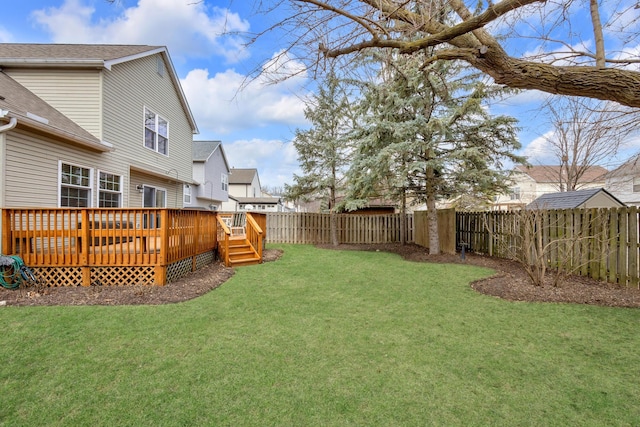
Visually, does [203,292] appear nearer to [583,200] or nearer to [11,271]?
[11,271]

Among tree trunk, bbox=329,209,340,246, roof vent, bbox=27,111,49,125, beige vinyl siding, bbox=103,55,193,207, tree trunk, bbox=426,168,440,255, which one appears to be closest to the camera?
roof vent, bbox=27,111,49,125

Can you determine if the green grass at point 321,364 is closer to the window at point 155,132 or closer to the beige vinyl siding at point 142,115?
the beige vinyl siding at point 142,115

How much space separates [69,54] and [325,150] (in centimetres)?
908

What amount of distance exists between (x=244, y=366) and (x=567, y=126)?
55.1 feet

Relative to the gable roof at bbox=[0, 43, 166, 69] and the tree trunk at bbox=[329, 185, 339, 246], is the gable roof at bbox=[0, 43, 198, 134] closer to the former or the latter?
the gable roof at bbox=[0, 43, 166, 69]

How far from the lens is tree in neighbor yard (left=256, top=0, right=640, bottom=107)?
3.10 meters

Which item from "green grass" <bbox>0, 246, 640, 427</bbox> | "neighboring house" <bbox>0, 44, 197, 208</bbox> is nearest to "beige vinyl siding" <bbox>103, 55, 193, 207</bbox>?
"neighboring house" <bbox>0, 44, 197, 208</bbox>

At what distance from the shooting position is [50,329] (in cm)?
373

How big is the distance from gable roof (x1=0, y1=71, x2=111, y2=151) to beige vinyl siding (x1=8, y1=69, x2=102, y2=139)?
0.17 meters

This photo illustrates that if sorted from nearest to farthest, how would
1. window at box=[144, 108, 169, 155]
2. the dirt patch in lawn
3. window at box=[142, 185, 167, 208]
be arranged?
1. the dirt patch in lawn
2. window at box=[144, 108, 169, 155]
3. window at box=[142, 185, 167, 208]

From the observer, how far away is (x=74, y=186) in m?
7.57

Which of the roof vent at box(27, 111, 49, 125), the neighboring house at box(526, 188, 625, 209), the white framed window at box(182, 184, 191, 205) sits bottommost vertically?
the neighboring house at box(526, 188, 625, 209)

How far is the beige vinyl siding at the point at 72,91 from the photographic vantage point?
8.11m

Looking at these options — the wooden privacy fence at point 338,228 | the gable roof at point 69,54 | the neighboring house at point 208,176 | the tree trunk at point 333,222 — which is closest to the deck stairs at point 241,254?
the tree trunk at point 333,222
